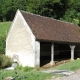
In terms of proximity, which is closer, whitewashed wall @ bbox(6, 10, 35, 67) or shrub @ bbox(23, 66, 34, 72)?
shrub @ bbox(23, 66, 34, 72)

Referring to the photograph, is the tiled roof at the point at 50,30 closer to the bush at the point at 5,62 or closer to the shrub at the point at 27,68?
the shrub at the point at 27,68

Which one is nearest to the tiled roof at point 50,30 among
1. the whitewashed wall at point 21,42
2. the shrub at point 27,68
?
the whitewashed wall at point 21,42

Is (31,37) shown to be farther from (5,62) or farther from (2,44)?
(2,44)

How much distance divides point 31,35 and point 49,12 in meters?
31.8

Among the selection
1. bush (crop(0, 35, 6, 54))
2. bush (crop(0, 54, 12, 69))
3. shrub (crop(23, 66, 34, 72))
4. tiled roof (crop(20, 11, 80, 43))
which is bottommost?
shrub (crop(23, 66, 34, 72))

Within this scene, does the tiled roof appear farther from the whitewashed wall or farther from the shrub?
the shrub

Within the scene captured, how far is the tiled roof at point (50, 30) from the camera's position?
22.0m

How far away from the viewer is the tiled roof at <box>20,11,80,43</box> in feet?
72.1

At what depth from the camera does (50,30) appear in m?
24.2

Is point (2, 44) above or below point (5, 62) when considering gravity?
above

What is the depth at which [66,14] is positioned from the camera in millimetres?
50438

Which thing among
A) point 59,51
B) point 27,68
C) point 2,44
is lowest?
point 27,68

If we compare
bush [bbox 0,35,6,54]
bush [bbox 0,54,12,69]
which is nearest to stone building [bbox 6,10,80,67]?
bush [bbox 0,54,12,69]

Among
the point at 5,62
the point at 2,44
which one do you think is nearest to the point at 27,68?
the point at 5,62
